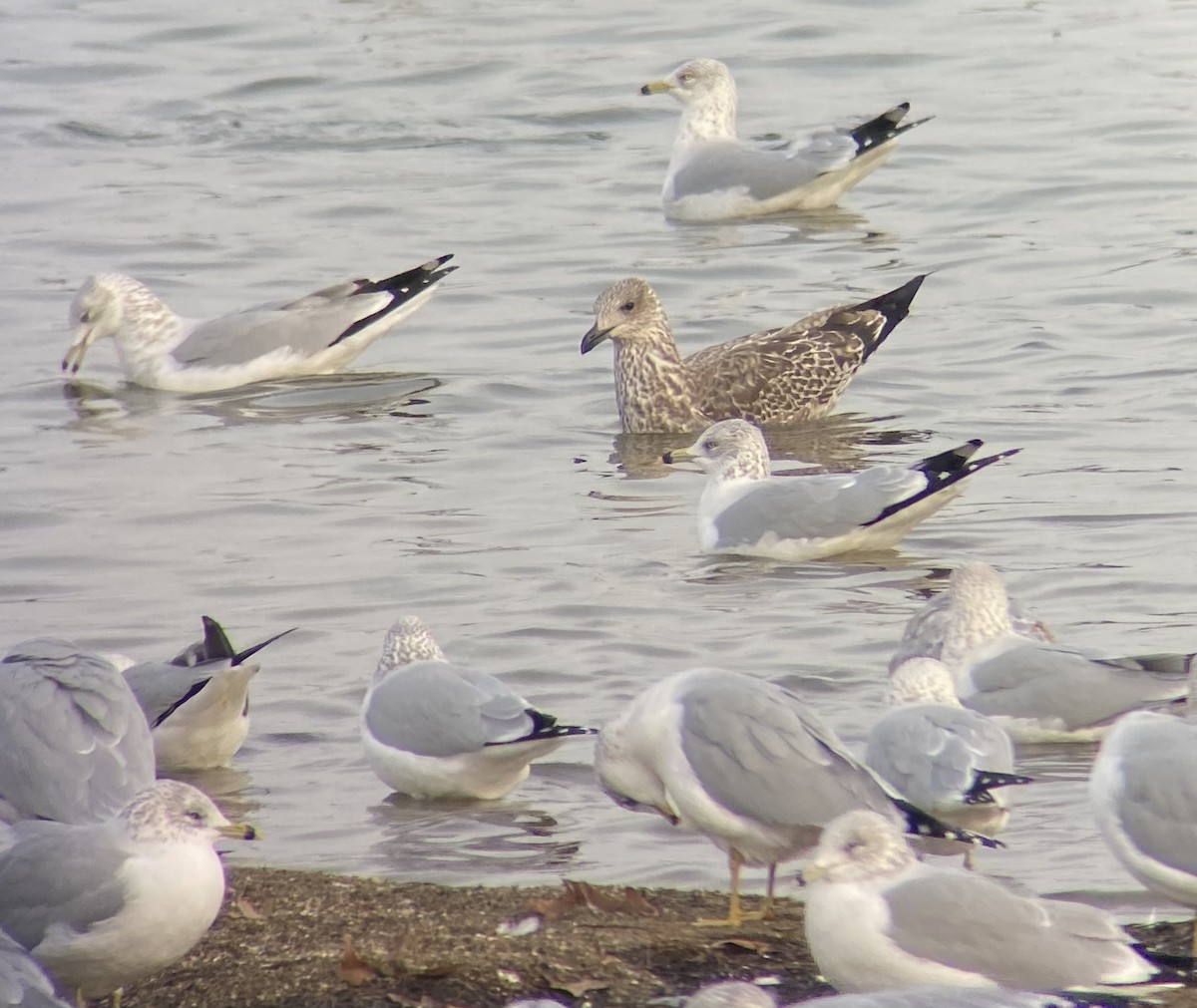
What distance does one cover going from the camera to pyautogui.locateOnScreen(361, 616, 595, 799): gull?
6.44 m

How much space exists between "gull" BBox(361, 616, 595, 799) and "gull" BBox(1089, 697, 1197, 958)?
1637 mm

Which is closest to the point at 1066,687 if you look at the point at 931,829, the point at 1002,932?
the point at 931,829

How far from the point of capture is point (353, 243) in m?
15.0

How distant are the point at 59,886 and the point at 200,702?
187 centimetres

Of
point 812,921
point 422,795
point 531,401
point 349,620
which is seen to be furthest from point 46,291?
point 812,921

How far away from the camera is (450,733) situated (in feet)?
21.4

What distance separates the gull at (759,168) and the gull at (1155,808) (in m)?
10.6

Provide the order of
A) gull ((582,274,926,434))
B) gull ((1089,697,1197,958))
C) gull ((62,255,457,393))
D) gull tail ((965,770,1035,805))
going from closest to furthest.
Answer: gull ((1089,697,1197,958)) → gull tail ((965,770,1035,805)) → gull ((582,274,926,434)) → gull ((62,255,457,393))

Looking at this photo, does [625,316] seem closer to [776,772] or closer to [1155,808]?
[776,772]

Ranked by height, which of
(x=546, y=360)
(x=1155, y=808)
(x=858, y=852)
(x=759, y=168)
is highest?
(x=858, y=852)

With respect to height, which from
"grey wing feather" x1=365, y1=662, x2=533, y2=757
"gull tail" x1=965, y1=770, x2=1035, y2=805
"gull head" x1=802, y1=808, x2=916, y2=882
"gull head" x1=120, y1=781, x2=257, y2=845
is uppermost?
"gull head" x1=802, y1=808, x2=916, y2=882

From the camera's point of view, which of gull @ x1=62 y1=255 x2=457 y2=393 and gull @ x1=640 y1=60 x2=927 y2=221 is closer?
gull @ x1=62 y1=255 x2=457 y2=393

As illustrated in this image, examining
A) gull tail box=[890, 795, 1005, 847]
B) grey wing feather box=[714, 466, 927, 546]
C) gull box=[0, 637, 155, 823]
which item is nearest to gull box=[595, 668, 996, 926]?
gull tail box=[890, 795, 1005, 847]

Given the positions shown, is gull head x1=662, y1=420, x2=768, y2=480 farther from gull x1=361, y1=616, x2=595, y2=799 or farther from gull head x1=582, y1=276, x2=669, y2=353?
gull x1=361, y1=616, x2=595, y2=799
